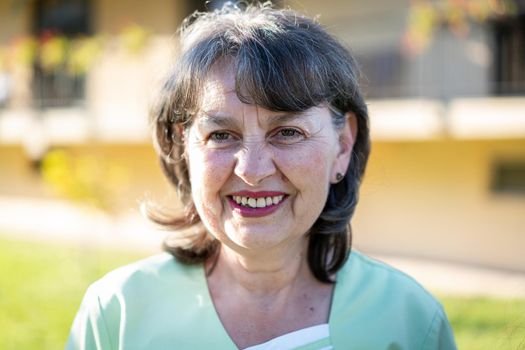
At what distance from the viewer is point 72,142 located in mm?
12766

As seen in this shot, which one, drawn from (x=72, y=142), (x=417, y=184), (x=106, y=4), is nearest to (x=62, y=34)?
(x=106, y=4)

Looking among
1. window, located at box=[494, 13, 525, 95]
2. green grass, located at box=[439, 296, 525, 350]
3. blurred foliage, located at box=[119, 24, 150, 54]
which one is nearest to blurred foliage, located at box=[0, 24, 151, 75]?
blurred foliage, located at box=[119, 24, 150, 54]

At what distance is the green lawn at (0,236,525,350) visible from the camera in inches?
209

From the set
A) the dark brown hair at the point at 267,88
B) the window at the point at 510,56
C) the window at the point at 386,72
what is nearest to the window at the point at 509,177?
the window at the point at 510,56

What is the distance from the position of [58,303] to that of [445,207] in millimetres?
4700

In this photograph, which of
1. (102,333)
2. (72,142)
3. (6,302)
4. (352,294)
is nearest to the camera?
(102,333)

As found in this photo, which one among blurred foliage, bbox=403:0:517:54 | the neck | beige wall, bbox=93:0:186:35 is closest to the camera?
the neck

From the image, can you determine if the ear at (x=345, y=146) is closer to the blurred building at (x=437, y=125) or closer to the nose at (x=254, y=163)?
the nose at (x=254, y=163)

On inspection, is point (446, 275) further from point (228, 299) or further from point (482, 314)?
point (228, 299)

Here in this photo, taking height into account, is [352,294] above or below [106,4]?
below

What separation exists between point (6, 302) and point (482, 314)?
396 centimetres

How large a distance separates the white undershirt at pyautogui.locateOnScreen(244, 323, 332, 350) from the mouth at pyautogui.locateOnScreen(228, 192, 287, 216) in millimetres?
344

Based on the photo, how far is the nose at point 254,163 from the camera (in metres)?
1.92

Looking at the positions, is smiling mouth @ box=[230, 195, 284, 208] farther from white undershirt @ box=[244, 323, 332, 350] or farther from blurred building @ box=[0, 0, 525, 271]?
blurred building @ box=[0, 0, 525, 271]
